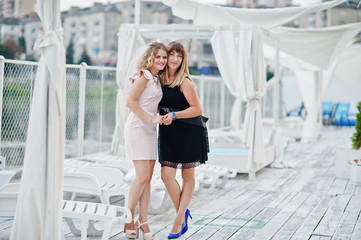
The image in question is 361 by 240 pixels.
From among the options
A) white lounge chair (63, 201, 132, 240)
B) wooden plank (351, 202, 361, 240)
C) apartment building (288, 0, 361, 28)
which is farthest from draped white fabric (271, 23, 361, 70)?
apartment building (288, 0, 361, 28)

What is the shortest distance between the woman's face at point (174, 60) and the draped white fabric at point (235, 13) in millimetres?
4131

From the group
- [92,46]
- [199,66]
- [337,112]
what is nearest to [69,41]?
[92,46]

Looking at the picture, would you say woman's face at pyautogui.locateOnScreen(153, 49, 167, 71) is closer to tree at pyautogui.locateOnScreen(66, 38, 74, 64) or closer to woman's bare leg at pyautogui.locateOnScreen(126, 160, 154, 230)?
woman's bare leg at pyautogui.locateOnScreen(126, 160, 154, 230)

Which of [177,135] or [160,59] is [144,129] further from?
[160,59]

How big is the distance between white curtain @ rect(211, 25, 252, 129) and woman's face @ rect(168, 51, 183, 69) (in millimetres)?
3824

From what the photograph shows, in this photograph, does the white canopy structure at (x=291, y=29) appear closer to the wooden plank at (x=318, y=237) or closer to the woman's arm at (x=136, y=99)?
the wooden plank at (x=318, y=237)

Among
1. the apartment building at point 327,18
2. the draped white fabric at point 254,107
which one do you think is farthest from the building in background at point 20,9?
the draped white fabric at point 254,107

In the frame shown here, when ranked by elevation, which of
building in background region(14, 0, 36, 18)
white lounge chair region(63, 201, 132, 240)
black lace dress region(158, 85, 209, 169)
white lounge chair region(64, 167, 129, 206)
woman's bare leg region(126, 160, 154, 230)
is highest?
building in background region(14, 0, 36, 18)

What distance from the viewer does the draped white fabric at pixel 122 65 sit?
7574 millimetres

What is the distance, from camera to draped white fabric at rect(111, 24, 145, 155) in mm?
7574

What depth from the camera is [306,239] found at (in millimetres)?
4316

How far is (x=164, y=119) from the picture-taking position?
152 inches

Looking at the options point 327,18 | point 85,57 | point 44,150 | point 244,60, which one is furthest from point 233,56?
point 327,18

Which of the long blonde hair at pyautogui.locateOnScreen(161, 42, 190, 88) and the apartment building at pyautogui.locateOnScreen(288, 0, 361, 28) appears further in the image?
the apartment building at pyautogui.locateOnScreen(288, 0, 361, 28)
